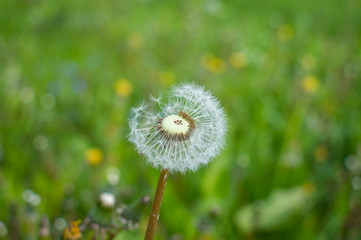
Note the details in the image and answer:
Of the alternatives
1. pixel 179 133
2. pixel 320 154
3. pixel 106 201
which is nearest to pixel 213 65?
pixel 320 154

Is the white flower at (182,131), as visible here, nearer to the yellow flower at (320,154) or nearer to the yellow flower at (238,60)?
the yellow flower at (320,154)

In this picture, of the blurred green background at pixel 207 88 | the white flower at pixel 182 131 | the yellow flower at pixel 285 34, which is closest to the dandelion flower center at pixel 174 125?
the white flower at pixel 182 131

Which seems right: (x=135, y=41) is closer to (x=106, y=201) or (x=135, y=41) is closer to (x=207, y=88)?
(x=207, y=88)

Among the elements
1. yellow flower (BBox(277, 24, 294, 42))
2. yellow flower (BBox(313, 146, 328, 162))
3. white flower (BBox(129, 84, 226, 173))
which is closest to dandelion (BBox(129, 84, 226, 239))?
white flower (BBox(129, 84, 226, 173))

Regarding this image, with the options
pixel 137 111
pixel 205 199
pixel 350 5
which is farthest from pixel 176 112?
pixel 350 5

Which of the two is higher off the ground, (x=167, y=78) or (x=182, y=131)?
(x=167, y=78)
